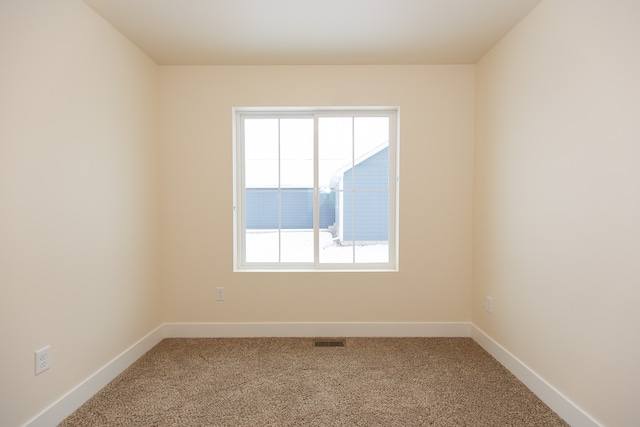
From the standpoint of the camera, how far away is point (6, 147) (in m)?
1.48

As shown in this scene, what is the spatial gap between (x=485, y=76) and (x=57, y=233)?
10.9 ft

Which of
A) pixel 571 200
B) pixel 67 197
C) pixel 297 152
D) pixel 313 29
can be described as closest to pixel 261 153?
pixel 297 152

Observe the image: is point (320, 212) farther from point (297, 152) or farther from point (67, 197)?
point (67, 197)

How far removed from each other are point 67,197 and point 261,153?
1592 millimetres

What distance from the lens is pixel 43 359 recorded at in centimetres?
167

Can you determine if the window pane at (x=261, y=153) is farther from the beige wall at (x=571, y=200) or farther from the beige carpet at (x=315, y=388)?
the beige wall at (x=571, y=200)

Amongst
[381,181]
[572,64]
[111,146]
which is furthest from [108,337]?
[572,64]

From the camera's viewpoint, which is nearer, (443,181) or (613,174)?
(613,174)

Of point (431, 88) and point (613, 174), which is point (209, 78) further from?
point (613, 174)

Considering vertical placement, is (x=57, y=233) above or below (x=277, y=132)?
below

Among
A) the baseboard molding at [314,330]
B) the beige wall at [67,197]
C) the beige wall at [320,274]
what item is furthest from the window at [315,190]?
the beige wall at [67,197]

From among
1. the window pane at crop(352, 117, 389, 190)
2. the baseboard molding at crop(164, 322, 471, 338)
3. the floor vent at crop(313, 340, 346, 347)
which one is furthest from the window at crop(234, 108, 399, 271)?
the floor vent at crop(313, 340, 346, 347)

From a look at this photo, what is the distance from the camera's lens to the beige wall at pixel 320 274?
283 cm

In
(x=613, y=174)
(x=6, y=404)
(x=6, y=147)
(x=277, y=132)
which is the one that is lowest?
(x=6, y=404)
